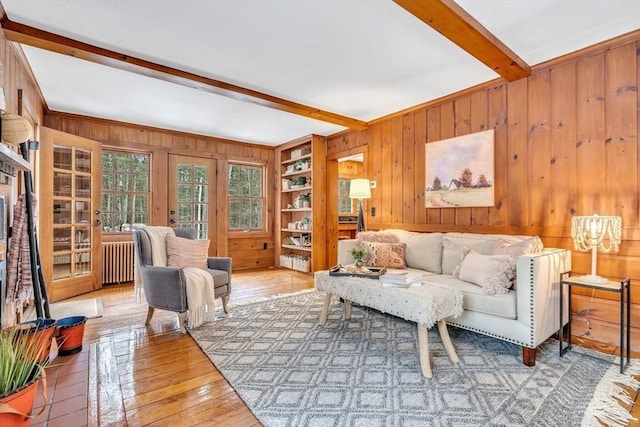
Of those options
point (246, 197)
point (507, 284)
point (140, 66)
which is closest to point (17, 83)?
point (140, 66)

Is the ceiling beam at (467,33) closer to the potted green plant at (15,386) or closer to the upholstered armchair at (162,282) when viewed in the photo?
the potted green plant at (15,386)

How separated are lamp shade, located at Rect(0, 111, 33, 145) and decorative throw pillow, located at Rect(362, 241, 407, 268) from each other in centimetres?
284

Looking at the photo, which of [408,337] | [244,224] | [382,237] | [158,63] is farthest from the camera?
[244,224]

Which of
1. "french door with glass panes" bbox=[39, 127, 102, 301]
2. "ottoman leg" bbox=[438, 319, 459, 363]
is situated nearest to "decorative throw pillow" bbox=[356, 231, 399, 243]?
"ottoman leg" bbox=[438, 319, 459, 363]

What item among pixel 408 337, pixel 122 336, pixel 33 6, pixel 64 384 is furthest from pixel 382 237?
pixel 33 6

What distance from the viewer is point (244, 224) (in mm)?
5980

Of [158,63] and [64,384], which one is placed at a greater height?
[158,63]

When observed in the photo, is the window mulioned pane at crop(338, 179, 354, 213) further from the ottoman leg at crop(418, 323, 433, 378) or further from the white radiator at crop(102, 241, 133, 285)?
the ottoman leg at crop(418, 323, 433, 378)

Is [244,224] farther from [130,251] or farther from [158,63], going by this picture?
[158,63]

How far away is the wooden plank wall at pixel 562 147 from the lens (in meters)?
2.43

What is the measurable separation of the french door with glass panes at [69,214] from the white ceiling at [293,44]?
59cm

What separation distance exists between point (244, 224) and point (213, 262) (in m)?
2.71

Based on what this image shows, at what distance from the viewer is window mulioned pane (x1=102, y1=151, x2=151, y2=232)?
4680 millimetres

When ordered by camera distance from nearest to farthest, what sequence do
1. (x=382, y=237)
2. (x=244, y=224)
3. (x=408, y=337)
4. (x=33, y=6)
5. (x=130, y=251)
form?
(x=33, y=6) → (x=408, y=337) → (x=382, y=237) → (x=130, y=251) → (x=244, y=224)
